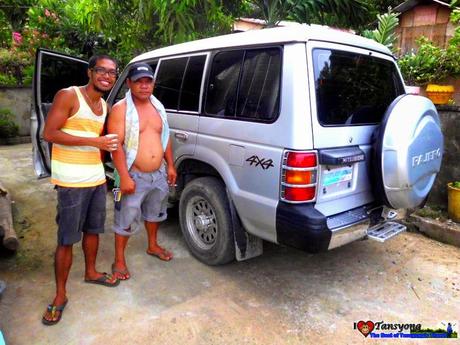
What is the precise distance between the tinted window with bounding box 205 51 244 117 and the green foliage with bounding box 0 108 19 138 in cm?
770

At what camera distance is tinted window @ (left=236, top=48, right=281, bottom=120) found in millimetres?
2561

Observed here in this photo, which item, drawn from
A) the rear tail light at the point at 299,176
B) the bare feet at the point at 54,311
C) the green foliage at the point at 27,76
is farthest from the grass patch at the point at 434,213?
the green foliage at the point at 27,76

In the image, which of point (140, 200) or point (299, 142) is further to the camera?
point (140, 200)

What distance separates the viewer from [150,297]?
2.86m

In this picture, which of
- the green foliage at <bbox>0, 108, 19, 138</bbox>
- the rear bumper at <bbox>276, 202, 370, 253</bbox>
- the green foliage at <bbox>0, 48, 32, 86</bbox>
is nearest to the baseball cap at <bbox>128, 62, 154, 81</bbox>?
the rear bumper at <bbox>276, 202, 370, 253</bbox>

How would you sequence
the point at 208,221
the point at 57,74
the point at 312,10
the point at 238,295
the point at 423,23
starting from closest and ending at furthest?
1. the point at 238,295
2. the point at 208,221
3. the point at 57,74
4. the point at 312,10
5. the point at 423,23

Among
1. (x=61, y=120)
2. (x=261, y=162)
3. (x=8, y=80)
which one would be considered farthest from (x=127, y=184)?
(x=8, y=80)

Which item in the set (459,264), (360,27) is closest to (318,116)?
(459,264)

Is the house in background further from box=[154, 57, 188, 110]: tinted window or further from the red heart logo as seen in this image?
the red heart logo

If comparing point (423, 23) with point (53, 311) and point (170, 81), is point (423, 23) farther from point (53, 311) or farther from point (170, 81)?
point (53, 311)

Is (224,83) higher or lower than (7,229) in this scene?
higher

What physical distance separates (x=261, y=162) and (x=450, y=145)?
286 cm

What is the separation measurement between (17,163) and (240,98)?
230 inches

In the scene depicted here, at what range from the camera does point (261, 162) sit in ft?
8.55
